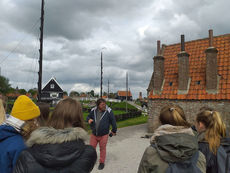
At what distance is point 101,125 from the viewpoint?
531cm

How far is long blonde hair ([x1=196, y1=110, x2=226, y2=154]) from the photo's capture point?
2357 millimetres

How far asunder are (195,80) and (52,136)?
11.4 meters

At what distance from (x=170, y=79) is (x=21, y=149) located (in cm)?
1171

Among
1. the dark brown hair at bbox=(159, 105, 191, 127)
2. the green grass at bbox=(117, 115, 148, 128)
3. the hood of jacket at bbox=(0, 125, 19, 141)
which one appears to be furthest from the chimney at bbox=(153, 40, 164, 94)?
the hood of jacket at bbox=(0, 125, 19, 141)

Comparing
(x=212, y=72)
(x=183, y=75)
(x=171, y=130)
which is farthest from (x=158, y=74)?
(x=171, y=130)

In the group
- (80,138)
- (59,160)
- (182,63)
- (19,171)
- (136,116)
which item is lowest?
(136,116)

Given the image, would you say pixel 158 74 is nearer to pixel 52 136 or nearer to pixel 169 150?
pixel 169 150

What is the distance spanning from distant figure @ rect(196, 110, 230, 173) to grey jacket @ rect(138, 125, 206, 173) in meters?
0.58

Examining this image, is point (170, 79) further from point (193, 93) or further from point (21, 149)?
point (21, 149)

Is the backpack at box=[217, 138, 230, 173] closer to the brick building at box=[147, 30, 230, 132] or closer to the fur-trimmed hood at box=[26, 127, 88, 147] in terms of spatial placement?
the fur-trimmed hood at box=[26, 127, 88, 147]

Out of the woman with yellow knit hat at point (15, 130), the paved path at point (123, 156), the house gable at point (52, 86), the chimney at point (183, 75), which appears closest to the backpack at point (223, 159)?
the woman with yellow knit hat at point (15, 130)

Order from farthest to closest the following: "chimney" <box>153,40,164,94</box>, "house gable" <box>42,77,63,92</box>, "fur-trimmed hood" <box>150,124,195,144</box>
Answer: "house gable" <box>42,77,63,92</box>
"chimney" <box>153,40,164,94</box>
"fur-trimmed hood" <box>150,124,195,144</box>

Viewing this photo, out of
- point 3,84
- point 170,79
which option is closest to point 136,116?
point 170,79

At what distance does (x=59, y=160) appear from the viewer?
1594mm
